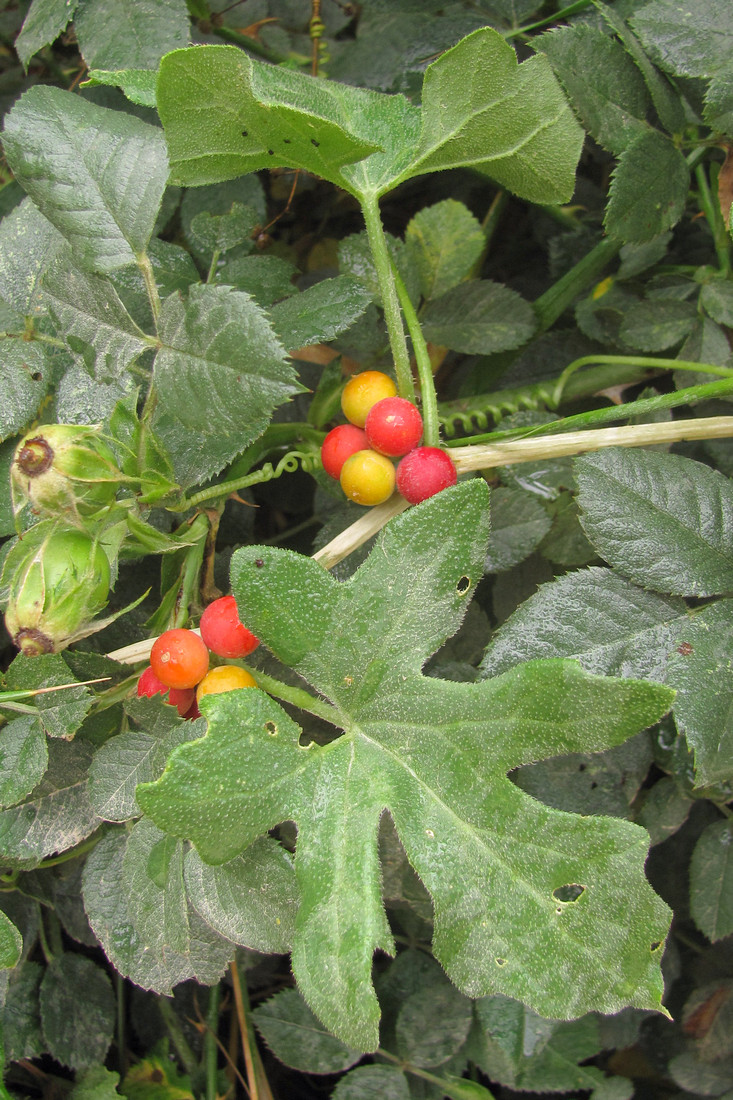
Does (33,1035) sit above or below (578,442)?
below

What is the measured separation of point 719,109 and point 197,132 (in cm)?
78

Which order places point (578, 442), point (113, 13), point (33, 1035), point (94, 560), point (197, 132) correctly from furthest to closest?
1. point (33, 1035)
2. point (113, 13)
3. point (578, 442)
4. point (197, 132)
5. point (94, 560)

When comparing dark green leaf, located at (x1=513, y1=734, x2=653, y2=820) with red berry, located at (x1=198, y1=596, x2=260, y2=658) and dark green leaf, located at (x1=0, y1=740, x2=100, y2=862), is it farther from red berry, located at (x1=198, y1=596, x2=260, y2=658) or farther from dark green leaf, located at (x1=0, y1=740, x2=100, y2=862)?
dark green leaf, located at (x1=0, y1=740, x2=100, y2=862)

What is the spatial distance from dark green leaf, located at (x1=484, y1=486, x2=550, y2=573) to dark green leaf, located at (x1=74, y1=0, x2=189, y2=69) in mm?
884

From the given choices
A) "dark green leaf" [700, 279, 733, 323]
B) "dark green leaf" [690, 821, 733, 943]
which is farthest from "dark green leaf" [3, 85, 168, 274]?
"dark green leaf" [690, 821, 733, 943]

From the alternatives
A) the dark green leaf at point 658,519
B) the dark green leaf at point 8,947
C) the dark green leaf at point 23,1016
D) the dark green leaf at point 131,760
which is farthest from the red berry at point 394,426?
the dark green leaf at point 23,1016

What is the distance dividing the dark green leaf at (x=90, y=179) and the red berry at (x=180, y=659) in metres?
0.48

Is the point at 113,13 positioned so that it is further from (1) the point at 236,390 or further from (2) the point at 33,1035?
(2) the point at 33,1035

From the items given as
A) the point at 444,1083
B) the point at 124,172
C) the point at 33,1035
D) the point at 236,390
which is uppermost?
the point at 124,172

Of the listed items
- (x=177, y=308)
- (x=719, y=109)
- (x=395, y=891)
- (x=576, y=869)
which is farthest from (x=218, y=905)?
(x=719, y=109)

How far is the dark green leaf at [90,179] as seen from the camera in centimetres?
98

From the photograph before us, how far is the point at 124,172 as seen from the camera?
3.22 feet

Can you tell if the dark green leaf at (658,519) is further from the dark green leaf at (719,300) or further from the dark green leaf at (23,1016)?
the dark green leaf at (23,1016)

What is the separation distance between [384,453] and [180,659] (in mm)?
378
